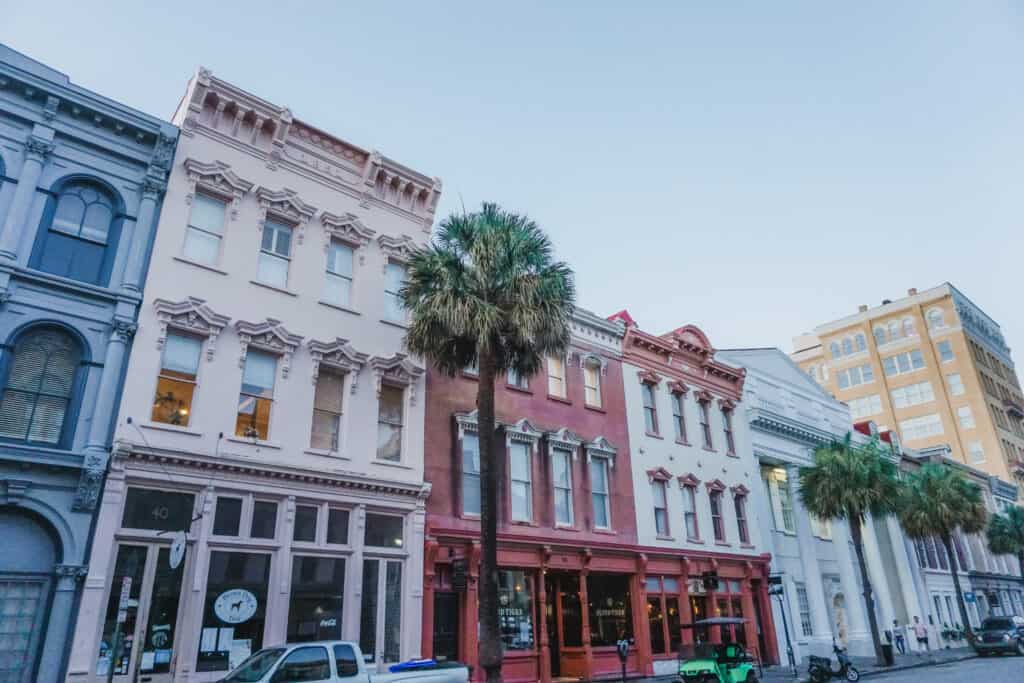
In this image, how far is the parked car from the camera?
3584 cm

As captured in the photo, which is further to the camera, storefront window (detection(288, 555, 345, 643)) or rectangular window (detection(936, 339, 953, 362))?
rectangular window (detection(936, 339, 953, 362))

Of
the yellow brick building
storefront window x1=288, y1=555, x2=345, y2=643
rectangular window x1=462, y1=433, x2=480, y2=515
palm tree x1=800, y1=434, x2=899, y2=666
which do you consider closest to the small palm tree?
the yellow brick building

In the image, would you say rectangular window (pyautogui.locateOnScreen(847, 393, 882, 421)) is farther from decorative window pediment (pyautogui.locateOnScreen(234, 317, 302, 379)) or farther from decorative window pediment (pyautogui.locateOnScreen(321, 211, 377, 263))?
decorative window pediment (pyautogui.locateOnScreen(234, 317, 302, 379))

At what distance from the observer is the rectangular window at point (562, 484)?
24750mm

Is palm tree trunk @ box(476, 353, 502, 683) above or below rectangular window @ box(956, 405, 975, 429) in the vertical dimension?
below

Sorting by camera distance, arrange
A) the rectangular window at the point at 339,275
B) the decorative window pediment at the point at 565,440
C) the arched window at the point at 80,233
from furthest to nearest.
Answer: the decorative window pediment at the point at 565,440 → the rectangular window at the point at 339,275 → the arched window at the point at 80,233

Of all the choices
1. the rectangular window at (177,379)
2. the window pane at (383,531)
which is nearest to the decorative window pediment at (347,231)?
the rectangular window at (177,379)

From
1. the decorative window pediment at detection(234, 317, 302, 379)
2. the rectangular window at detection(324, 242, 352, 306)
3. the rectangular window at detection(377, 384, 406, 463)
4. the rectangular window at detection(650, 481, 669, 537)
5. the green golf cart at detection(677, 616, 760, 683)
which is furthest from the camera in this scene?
the rectangular window at detection(650, 481, 669, 537)

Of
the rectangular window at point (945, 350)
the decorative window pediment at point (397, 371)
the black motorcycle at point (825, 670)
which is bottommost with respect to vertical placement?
the black motorcycle at point (825, 670)

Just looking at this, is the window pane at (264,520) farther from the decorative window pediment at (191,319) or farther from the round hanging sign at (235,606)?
the decorative window pediment at (191,319)

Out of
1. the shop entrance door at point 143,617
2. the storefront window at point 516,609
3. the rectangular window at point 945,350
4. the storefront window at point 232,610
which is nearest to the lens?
the shop entrance door at point 143,617

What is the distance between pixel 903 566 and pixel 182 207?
147ft

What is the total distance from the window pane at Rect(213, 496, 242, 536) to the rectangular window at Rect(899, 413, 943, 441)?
77.9m

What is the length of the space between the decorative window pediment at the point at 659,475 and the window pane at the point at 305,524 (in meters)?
15.3
